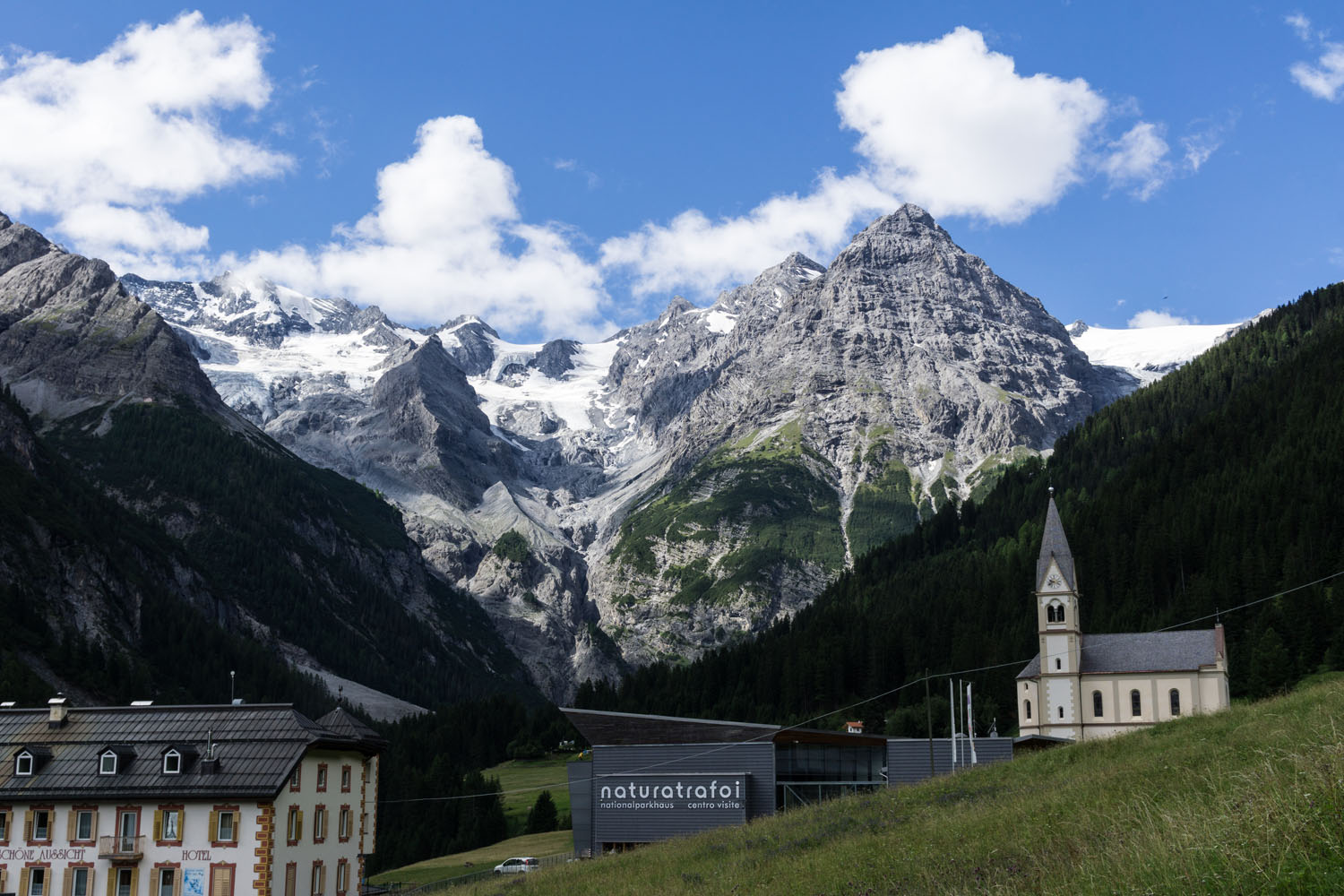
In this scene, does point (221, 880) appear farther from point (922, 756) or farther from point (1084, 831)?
point (1084, 831)

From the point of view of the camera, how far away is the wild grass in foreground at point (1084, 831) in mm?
15484

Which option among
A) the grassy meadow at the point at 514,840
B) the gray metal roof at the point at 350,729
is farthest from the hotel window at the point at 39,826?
the grassy meadow at the point at 514,840

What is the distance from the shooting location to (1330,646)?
105 metres

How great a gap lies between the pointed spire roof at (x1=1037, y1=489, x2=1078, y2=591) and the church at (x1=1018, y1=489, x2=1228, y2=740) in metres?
0.09

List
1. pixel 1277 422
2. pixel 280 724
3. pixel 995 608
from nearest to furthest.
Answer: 1. pixel 280 724
2. pixel 995 608
3. pixel 1277 422

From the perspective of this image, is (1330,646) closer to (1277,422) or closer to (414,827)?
(1277,422)

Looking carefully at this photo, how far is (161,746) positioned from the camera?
64.9 metres

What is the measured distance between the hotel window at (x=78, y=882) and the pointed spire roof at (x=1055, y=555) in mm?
84159

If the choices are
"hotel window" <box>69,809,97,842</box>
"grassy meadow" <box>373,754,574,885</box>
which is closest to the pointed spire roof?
"grassy meadow" <box>373,754,574,885</box>

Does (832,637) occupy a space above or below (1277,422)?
below

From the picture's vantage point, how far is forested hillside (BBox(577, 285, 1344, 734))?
401 ft

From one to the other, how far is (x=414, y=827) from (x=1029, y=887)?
400 feet

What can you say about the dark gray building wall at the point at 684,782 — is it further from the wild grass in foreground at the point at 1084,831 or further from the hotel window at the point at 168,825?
the hotel window at the point at 168,825

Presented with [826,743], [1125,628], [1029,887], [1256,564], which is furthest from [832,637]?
[1029,887]
